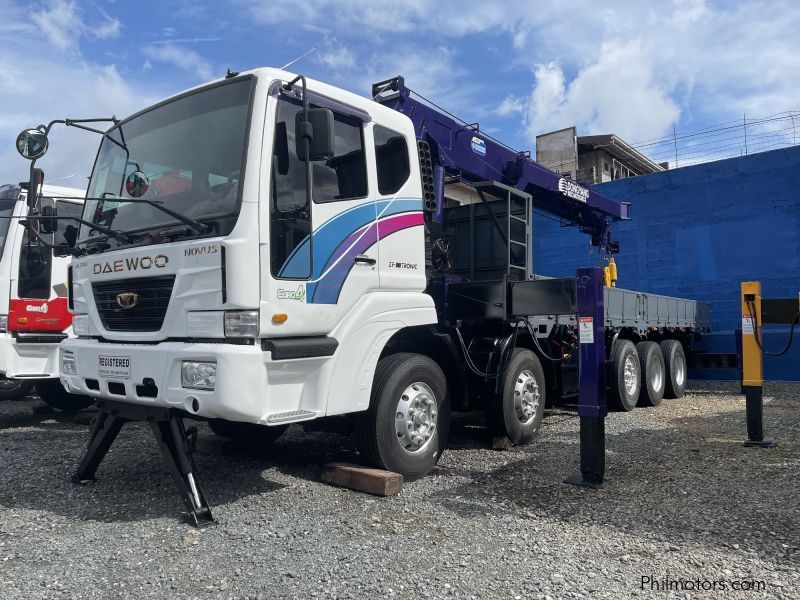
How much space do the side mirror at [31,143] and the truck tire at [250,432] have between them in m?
2.67

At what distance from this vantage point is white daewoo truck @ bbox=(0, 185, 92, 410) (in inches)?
289

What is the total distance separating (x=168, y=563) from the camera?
3562 millimetres

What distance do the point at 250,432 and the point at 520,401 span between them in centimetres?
265

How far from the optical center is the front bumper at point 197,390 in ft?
12.8

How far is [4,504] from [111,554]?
1.62 m

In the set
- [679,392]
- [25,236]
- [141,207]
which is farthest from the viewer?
[679,392]

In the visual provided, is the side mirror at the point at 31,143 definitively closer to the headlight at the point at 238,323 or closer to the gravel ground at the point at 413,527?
the headlight at the point at 238,323

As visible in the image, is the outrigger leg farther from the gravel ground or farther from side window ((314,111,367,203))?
side window ((314,111,367,203))

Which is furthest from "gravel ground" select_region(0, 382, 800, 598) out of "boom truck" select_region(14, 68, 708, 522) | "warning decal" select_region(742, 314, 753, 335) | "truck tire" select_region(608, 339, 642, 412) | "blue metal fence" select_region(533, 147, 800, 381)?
"blue metal fence" select_region(533, 147, 800, 381)

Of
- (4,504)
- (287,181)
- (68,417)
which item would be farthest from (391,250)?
(68,417)

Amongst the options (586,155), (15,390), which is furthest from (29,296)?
(586,155)

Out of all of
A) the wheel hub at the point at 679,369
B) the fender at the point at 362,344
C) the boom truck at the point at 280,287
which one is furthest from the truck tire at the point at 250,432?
the wheel hub at the point at 679,369

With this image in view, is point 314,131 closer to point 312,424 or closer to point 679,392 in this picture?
point 312,424

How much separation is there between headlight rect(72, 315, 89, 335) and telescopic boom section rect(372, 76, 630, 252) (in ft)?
10.9
